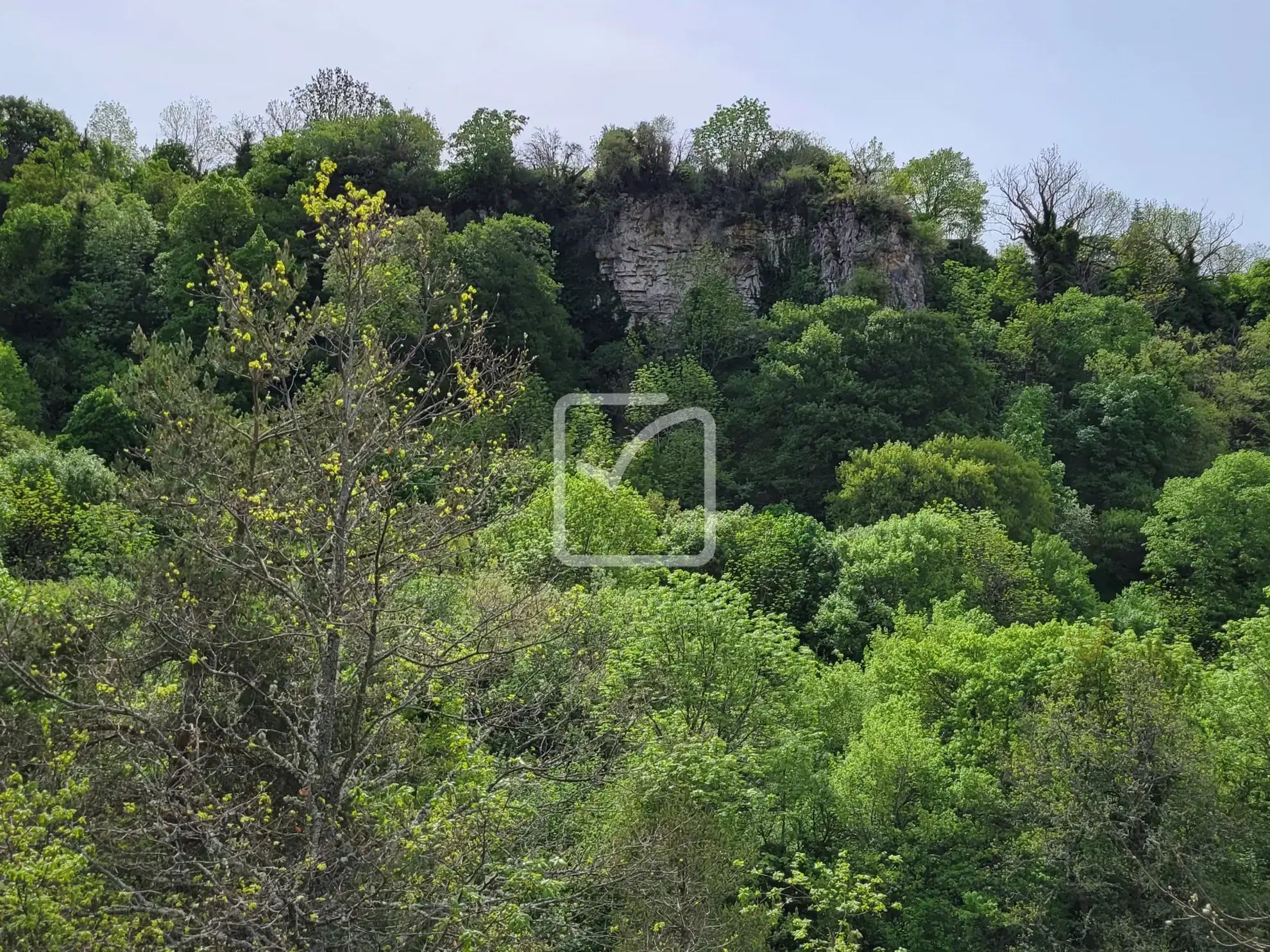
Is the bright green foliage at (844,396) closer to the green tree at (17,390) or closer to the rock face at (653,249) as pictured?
the rock face at (653,249)

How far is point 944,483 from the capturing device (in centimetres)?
3866

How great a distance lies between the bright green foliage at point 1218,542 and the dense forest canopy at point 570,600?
16 centimetres

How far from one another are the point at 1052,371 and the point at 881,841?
144ft

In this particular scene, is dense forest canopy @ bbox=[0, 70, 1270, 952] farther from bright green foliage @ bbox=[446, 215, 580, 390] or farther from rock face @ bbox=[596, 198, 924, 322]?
rock face @ bbox=[596, 198, 924, 322]

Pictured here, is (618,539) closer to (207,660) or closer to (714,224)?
(207,660)

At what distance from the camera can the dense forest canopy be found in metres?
9.96

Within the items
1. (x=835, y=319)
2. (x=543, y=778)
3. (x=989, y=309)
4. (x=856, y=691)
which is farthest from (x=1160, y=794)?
(x=989, y=309)

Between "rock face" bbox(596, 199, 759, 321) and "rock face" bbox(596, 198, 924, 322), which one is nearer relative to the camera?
"rock face" bbox(596, 198, 924, 322)

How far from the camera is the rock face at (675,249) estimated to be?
198 feet

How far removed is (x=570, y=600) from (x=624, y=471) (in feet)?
94.8

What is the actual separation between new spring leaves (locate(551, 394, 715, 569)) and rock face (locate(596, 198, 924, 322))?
10.8 metres

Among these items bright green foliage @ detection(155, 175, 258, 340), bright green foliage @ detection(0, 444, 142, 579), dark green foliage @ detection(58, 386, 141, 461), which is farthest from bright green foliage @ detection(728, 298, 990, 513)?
bright green foliage @ detection(0, 444, 142, 579)

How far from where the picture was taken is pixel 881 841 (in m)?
18.6

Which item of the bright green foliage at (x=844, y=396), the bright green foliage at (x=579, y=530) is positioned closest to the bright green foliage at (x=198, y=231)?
the bright green foliage at (x=844, y=396)
